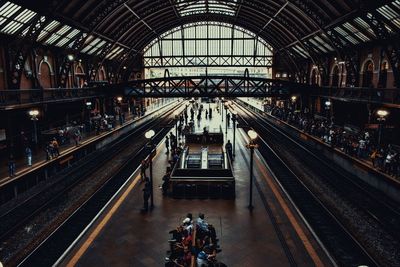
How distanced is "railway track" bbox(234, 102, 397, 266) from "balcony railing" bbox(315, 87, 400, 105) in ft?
19.1

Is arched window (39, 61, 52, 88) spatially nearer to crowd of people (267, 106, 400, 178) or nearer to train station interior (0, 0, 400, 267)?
train station interior (0, 0, 400, 267)

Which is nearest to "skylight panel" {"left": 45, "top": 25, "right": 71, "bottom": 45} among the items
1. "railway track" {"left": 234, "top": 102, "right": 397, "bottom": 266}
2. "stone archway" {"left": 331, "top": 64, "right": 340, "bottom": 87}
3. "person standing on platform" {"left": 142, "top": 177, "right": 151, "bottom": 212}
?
"railway track" {"left": 234, "top": 102, "right": 397, "bottom": 266}

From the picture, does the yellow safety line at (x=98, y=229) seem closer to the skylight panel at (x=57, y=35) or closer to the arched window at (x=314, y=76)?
the skylight panel at (x=57, y=35)

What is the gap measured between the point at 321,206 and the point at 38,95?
71.5ft

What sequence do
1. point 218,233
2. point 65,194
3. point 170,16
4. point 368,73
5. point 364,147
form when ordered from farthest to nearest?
point 170,16 → point 368,73 → point 364,147 → point 65,194 → point 218,233

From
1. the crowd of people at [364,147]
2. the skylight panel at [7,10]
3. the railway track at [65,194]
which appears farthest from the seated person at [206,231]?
the skylight panel at [7,10]

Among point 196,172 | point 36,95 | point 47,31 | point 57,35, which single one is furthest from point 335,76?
point 36,95

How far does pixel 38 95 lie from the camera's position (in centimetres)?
2462

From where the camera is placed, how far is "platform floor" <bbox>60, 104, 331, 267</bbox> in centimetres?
992

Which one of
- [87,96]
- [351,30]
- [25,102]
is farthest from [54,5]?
[351,30]

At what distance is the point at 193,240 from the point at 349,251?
5.53 m

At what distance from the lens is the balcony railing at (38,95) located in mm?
20487

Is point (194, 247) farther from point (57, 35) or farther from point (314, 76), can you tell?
point (314, 76)

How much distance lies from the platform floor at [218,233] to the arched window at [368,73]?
64.0ft
